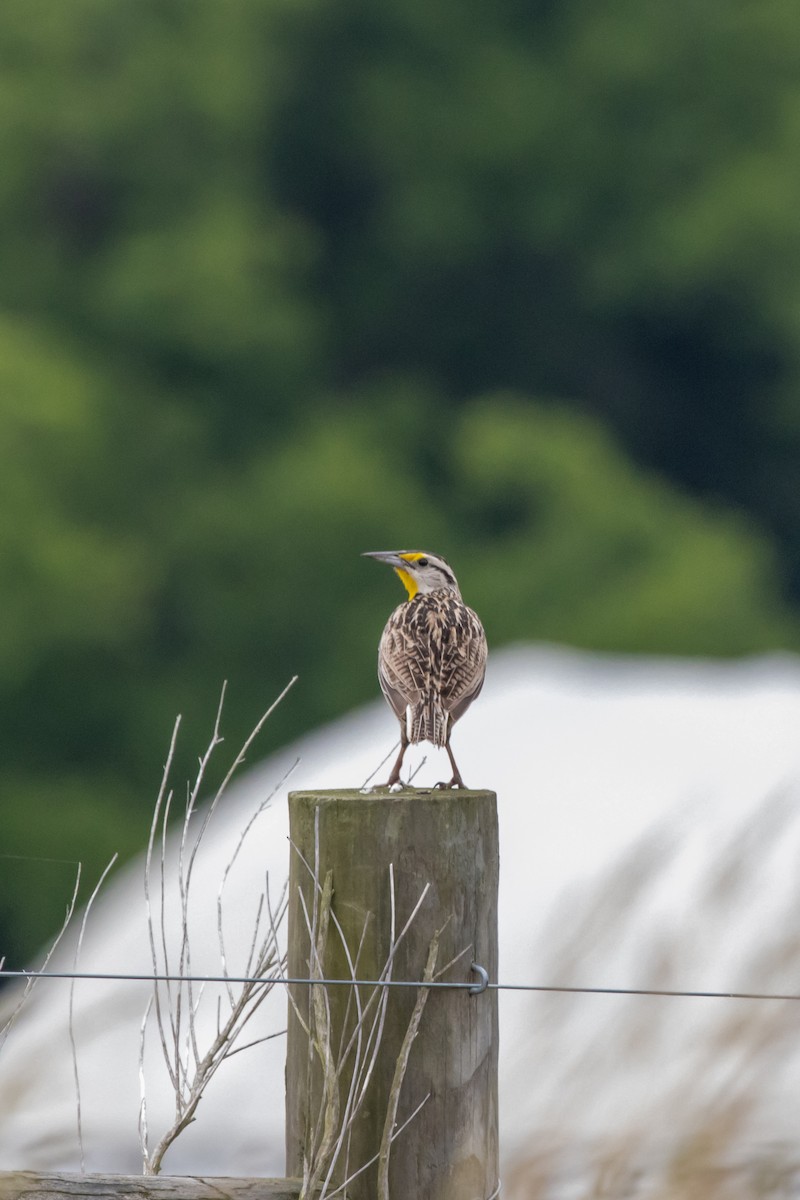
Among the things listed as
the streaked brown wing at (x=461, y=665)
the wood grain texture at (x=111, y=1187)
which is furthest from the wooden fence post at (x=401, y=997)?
the streaked brown wing at (x=461, y=665)

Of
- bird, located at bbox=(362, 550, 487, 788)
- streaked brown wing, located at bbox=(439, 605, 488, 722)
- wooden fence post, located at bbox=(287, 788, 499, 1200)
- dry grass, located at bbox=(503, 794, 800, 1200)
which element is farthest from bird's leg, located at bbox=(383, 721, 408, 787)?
dry grass, located at bbox=(503, 794, 800, 1200)

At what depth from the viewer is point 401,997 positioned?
9.91 ft

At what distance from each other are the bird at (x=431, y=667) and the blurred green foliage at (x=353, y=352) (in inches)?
445

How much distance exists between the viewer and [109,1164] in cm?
649

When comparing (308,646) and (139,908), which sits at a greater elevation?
(308,646)

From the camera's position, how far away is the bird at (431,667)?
13.0 feet

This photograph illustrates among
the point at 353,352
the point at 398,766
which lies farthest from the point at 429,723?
the point at 353,352

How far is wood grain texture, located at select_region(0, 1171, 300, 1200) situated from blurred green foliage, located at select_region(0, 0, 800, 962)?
1222cm

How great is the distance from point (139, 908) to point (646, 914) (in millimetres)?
2299

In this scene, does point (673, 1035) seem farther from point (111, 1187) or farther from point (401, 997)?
point (111, 1187)

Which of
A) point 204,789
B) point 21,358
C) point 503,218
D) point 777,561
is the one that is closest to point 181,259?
point 21,358

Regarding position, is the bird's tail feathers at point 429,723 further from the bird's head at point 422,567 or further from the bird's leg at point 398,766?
the bird's head at point 422,567

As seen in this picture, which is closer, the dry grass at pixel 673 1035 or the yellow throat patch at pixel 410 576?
the dry grass at pixel 673 1035

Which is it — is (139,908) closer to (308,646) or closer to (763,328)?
(308,646)
